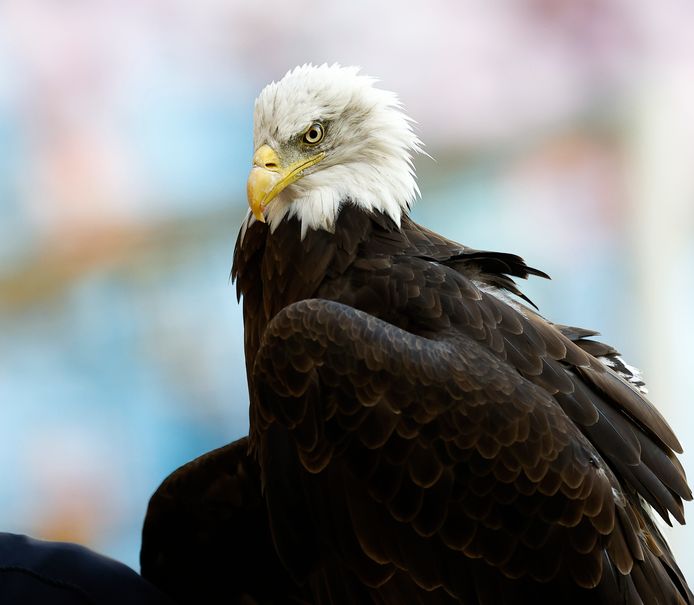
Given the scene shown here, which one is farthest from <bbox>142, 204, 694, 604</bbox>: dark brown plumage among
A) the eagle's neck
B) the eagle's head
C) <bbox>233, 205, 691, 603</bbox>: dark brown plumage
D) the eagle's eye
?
the eagle's eye

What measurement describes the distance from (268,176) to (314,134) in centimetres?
16

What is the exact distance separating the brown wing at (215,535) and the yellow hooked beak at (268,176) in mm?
551

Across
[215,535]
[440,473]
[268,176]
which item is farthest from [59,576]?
[268,176]

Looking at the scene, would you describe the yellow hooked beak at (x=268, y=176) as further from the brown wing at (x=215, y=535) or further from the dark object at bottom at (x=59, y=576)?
the dark object at bottom at (x=59, y=576)

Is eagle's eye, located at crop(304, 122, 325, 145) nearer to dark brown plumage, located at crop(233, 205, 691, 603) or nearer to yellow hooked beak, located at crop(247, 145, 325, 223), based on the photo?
yellow hooked beak, located at crop(247, 145, 325, 223)

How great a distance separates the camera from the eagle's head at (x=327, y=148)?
78.4 inches

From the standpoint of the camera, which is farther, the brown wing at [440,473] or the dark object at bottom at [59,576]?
the brown wing at [440,473]

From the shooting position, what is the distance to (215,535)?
82.6 inches

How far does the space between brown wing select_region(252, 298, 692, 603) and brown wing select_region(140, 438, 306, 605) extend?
37 cm

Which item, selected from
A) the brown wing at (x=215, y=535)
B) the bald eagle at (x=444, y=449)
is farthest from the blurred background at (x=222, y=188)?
the bald eagle at (x=444, y=449)

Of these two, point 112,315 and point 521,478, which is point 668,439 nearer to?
point 521,478

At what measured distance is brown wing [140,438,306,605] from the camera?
2078 millimetres

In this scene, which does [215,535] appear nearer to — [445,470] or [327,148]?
[445,470]

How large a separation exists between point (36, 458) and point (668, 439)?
6.90ft
